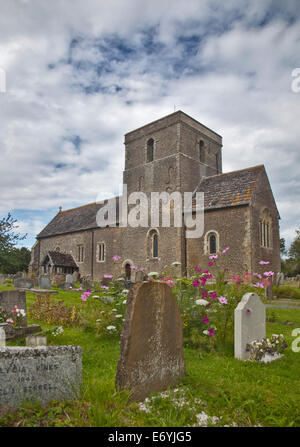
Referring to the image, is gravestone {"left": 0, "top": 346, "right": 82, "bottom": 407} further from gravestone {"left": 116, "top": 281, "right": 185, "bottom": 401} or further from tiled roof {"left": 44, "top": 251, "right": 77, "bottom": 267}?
tiled roof {"left": 44, "top": 251, "right": 77, "bottom": 267}

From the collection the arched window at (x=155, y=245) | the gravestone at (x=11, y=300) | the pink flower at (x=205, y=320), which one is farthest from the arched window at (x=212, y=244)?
the gravestone at (x=11, y=300)

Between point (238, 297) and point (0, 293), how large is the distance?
18.5 ft

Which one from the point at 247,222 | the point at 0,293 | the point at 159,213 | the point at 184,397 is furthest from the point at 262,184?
the point at 184,397

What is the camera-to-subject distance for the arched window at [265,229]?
65.4 ft

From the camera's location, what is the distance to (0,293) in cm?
791

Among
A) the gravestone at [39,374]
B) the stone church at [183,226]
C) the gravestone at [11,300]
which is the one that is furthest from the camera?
the stone church at [183,226]

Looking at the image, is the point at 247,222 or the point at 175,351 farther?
the point at 247,222

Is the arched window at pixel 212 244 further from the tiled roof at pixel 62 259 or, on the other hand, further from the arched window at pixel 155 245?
the tiled roof at pixel 62 259

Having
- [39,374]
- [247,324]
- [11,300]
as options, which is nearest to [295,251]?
[247,324]

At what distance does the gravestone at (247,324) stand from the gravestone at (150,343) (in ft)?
6.13

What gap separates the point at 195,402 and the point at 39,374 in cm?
183

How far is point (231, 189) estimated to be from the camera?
810 inches
